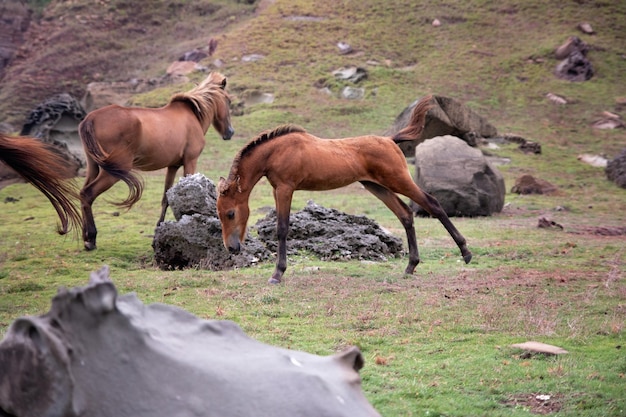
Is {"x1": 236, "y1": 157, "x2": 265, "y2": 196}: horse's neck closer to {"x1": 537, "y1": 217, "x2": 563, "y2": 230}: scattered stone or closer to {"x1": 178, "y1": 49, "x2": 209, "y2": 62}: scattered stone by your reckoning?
{"x1": 537, "y1": 217, "x2": 563, "y2": 230}: scattered stone

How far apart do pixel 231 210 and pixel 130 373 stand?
642 centimetres

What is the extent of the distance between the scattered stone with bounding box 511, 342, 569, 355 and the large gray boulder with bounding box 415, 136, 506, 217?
8.91 m

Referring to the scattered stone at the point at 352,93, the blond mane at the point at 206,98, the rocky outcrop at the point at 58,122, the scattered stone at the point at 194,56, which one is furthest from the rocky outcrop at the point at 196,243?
the scattered stone at the point at 194,56

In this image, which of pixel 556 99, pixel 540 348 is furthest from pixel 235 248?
pixel 556 99

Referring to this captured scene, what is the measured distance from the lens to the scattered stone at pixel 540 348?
18.9ft

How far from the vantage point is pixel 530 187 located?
732 inches

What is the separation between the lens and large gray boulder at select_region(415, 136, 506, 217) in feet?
48.7

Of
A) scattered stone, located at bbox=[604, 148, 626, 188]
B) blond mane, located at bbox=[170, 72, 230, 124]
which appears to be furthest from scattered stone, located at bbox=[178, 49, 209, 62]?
blond mane, located at bbox=[170, 72, 230, 124]

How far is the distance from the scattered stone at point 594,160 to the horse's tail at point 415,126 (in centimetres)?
1405

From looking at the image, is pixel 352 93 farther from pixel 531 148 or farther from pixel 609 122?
pixel 609 122

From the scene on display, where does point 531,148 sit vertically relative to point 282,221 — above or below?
below

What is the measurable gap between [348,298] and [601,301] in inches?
98.3

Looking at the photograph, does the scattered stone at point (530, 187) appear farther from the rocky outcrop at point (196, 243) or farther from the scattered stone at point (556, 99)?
the scattered stone at point (556, 99)

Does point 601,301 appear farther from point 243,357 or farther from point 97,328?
→ point 97,328
